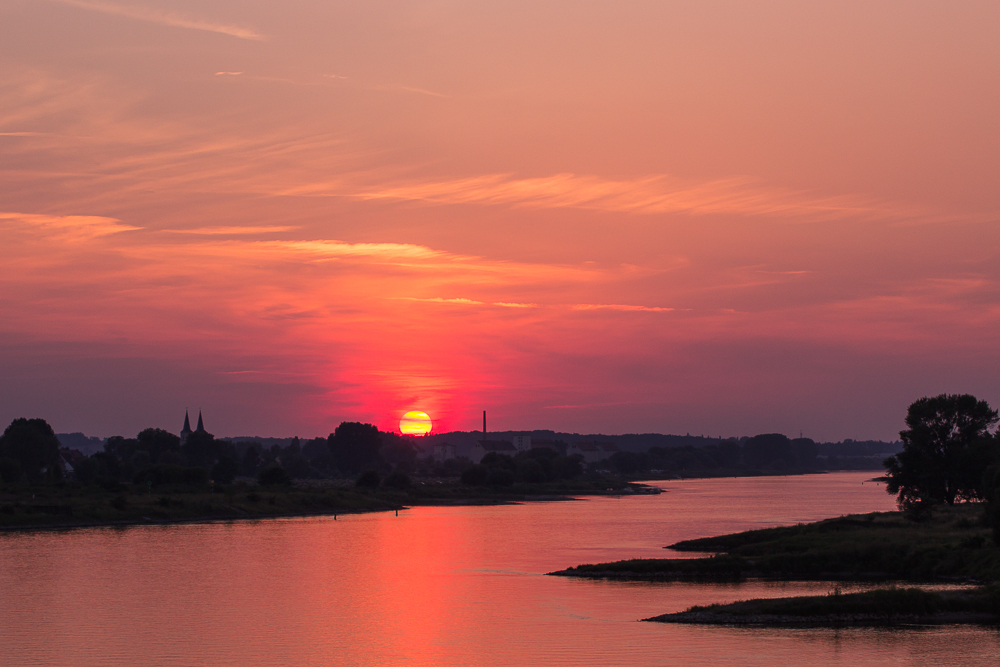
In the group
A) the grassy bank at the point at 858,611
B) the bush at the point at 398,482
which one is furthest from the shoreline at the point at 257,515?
the grassy bank at the point at 858,611

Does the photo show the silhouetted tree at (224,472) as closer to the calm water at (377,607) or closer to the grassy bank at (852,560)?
the calm water at (377,607)

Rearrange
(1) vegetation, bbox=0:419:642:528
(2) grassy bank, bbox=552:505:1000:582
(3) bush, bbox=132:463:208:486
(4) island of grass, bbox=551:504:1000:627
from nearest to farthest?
(4) island of grass, bbox=551:504:1000:627, (2) grassy bank, bbox=552:505:1000:582, (1) vegetation, bbox=0:419:642:528, (3) bush, bbox=132:463:208:486

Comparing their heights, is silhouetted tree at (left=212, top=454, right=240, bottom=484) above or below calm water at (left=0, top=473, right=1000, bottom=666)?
above

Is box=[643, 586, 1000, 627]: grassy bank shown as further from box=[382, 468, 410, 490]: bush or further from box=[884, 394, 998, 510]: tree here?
box=[382, 468, 410, 490]: bush

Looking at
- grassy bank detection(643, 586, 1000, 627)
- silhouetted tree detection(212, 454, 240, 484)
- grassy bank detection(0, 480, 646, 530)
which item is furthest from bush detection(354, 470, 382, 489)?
grassy bank detection(643, 586, 1000, 627)

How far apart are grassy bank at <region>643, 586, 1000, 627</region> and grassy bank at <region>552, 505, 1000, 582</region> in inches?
400

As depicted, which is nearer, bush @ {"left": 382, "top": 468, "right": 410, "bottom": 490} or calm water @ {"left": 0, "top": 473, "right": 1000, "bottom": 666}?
calm water @ {"left": 0, "top": 473, "right": 1000, "bottom": 666}

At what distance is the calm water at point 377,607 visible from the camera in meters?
46.0

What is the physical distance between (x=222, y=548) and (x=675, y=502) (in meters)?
103

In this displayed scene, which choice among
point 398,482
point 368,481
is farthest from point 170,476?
point 398,482

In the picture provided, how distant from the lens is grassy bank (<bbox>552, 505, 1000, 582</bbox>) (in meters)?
65.8

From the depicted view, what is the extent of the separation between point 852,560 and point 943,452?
3429 centimetres

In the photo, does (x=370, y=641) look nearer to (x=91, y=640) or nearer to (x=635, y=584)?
(x=91, y=640)

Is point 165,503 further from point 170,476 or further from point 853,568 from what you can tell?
point 853,568
